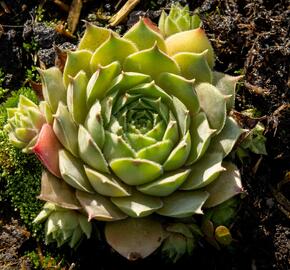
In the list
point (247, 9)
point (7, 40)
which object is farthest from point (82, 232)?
point (247, 9)

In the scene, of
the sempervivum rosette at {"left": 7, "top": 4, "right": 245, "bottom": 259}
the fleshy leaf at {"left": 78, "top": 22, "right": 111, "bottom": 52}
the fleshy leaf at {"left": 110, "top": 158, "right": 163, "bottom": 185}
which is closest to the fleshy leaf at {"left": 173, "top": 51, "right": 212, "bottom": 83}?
the sempervivum rosette at {"left": 7, "top": 4, "right": 245, "bottom": 259}

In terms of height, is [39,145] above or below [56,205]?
above

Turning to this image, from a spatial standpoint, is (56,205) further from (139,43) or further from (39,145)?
(139,43)

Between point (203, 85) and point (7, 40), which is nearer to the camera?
point (203, 85)

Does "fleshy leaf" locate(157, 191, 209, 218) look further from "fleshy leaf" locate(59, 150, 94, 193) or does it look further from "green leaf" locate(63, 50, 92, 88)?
"green leaf" locate(63, 50, 92, 88)

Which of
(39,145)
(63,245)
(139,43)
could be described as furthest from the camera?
(63,245)

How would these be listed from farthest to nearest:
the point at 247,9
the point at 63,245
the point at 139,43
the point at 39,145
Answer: the point at 247,9 → the point at 63,245 → the point at 139,43 → the point at 39,145
